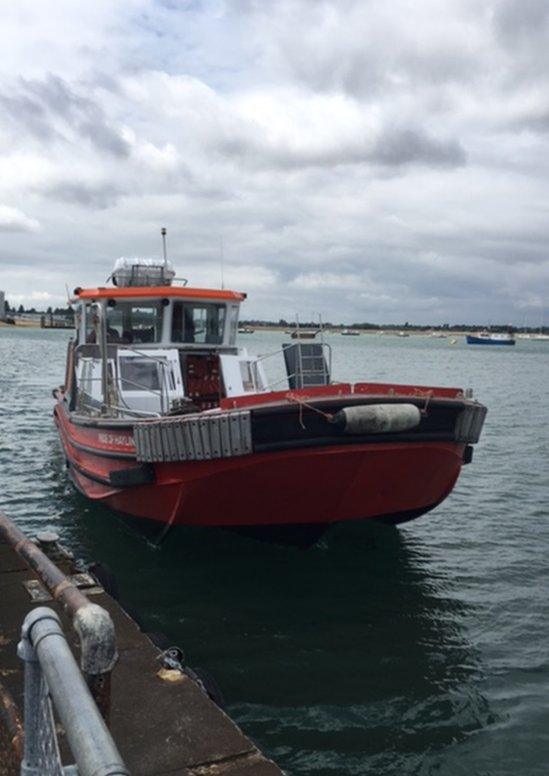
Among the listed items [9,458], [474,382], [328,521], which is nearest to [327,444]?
[328,521]

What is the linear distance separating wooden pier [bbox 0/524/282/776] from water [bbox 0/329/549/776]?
1.46 meters

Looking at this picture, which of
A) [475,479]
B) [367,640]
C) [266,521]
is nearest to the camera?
[367,640]

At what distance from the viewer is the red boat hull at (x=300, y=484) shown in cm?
839

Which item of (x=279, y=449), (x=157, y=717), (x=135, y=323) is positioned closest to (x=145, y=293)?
(x=135, y=323)

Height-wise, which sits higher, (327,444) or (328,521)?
(327,444)

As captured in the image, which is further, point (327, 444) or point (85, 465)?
point (85, 465)

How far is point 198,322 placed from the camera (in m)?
13.3

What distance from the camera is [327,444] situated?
27.0 ft

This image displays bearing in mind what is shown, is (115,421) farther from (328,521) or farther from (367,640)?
(367,640)

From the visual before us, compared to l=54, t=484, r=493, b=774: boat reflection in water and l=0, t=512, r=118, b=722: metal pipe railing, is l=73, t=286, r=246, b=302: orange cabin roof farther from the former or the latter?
l=0, t=512, r=118, b=722: metal pipe railing

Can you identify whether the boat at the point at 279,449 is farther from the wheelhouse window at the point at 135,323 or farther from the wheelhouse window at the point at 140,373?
the wheelhouse window at the point at 135,323

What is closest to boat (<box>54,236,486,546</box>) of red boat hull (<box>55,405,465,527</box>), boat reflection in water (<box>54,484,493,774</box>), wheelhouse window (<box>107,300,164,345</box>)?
red boat hull (<box>55,405,465,527</box>)

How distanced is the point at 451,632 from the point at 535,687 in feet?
4.39

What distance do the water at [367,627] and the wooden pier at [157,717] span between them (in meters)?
1.46
